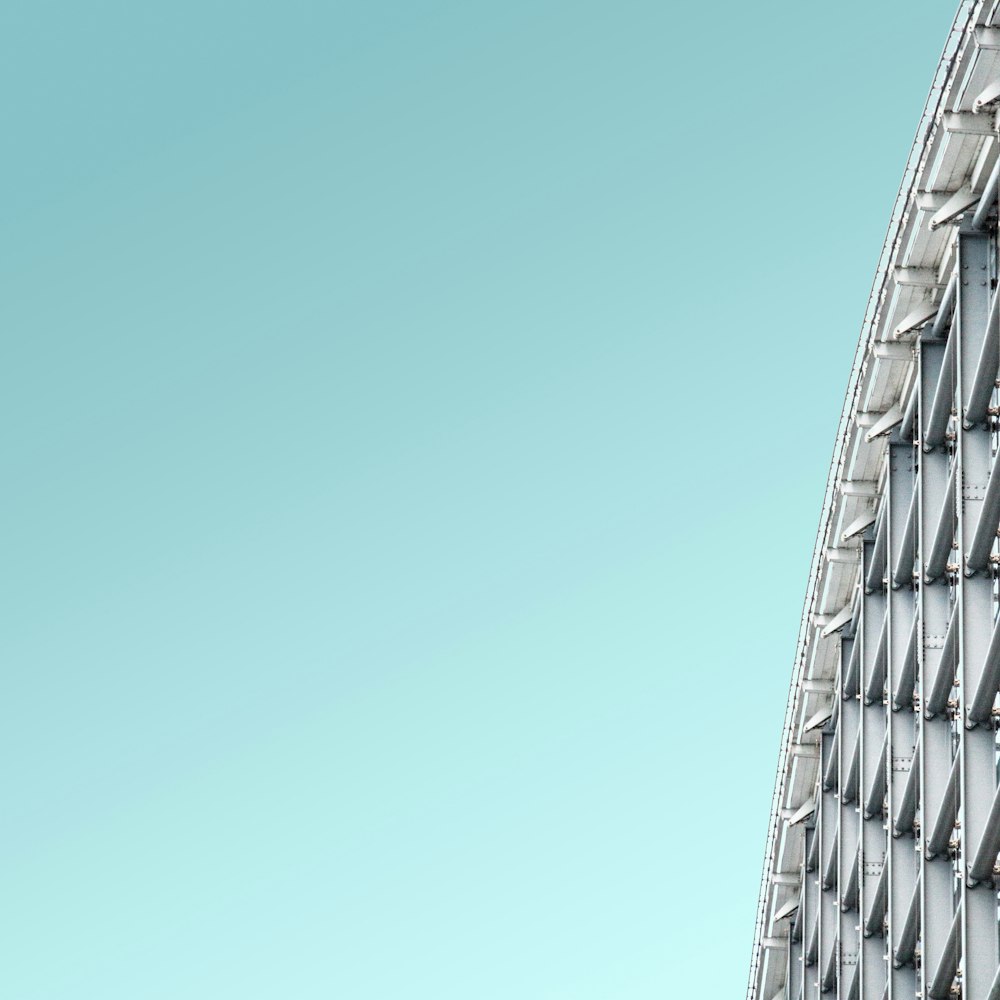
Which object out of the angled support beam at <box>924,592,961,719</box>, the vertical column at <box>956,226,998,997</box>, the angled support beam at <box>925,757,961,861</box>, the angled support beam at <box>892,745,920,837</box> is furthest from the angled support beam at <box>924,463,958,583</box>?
the angled support beam at <box>925,757,961,861</box>

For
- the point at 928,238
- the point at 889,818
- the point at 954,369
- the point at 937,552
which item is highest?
the point at 928,238

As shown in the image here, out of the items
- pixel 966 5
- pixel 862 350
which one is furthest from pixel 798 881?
pixel 966 5

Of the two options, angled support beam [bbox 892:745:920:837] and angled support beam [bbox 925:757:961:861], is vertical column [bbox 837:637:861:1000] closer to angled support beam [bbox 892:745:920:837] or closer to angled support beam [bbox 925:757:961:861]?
angled support beam [bbox 892:745:920:837]

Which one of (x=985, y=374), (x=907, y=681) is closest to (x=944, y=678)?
(x=907, y=681)

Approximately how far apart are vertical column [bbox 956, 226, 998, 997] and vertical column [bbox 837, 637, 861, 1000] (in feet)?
28.7

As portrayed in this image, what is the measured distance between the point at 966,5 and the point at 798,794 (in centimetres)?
2141

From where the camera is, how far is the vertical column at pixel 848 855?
37531 mm

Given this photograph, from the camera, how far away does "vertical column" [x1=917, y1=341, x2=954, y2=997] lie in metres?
30.0

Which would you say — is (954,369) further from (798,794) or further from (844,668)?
(798,794)

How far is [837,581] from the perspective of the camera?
40062 millimetres

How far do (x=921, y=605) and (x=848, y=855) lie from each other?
841cm

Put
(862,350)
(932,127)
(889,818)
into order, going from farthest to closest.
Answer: (862,350) < (889,818) < (932,127)

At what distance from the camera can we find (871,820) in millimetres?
35938

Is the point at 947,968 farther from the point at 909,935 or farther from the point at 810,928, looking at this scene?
the point at 810,928
